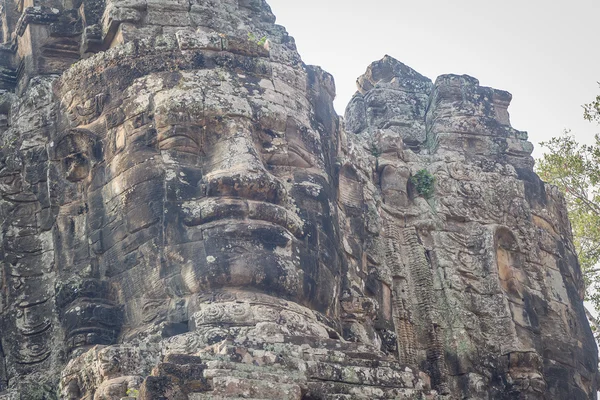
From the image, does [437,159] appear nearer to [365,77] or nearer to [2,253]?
[365,77]

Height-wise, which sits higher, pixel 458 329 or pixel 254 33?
pixel 254 33

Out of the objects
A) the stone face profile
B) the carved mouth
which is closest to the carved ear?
the stone face profile

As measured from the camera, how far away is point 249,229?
20453mm

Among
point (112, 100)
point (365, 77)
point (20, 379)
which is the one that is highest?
point (365, 77)

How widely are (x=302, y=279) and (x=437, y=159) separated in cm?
570

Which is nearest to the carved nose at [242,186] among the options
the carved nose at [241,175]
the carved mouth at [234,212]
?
the carved nose at [241,175]

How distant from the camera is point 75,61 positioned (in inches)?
925

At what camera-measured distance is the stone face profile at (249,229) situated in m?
19.6

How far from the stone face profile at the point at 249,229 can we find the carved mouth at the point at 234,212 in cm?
2

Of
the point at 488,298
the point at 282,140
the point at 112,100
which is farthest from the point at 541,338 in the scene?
the point at 112,100

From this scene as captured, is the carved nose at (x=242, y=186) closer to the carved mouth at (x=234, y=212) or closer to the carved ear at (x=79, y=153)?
the carved mouth at (x=234, y=212)

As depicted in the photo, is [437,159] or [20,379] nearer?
[20,379]

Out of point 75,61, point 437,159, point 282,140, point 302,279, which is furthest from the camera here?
point 437,159

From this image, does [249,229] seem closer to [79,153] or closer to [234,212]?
[234,212]
